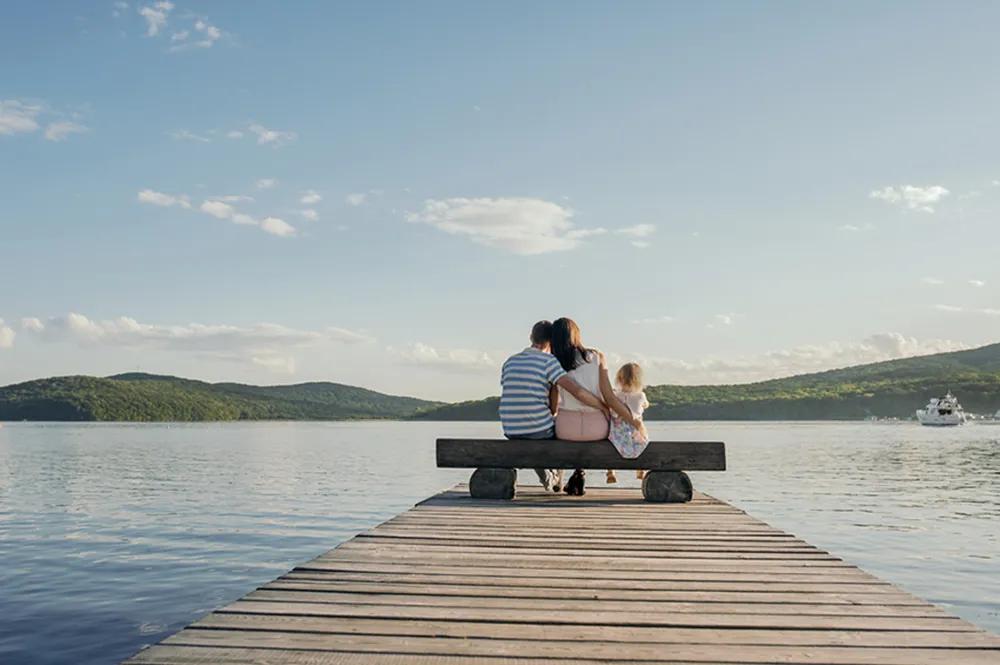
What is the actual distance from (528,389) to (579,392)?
2.21ft

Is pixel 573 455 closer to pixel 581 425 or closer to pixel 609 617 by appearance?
pixel 581 425

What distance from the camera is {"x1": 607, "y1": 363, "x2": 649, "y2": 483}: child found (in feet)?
38.2

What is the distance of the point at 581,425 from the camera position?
1198 cm

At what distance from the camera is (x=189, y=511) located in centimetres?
2631

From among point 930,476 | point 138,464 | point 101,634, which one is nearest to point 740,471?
point 930,476

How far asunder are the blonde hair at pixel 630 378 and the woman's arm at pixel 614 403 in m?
0.98

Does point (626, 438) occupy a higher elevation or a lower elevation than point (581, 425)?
lower

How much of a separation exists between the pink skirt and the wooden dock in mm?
3201

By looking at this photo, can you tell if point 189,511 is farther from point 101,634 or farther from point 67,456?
point 67,456

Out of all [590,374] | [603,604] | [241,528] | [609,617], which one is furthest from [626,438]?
[241,528]

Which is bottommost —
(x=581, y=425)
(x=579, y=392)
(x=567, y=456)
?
(x=567, y=456)

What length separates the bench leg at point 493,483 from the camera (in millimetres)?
12414

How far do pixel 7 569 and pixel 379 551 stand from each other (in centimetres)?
1236

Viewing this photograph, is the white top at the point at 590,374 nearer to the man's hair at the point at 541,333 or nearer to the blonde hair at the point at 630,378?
the man's hair at the point at 541,333
